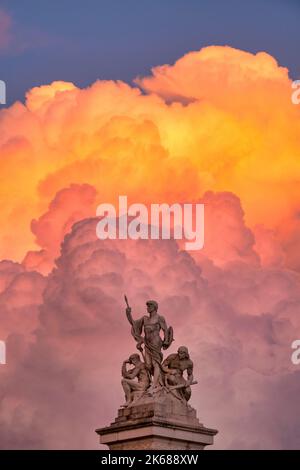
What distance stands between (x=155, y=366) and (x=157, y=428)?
2.76 metres

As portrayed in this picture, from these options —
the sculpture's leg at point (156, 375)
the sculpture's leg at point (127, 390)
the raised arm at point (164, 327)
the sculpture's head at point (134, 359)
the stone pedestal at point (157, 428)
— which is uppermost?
the raised arm at point (164, 327)

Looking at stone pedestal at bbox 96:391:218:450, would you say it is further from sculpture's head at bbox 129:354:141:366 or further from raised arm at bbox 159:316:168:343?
raised arm at bbox 159:316:168:343

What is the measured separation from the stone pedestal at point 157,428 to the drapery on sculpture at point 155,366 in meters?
0.42

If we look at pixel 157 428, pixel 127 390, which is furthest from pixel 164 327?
pixel 157 428

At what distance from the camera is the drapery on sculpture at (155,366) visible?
203 feet

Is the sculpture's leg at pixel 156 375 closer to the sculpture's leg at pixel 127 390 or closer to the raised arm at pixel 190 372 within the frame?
the sculpture's leg at pixel 127 390

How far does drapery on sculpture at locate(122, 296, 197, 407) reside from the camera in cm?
6175

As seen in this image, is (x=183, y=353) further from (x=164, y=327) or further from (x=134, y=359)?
(x=134, y=359)

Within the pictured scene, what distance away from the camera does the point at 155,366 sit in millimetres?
62031
